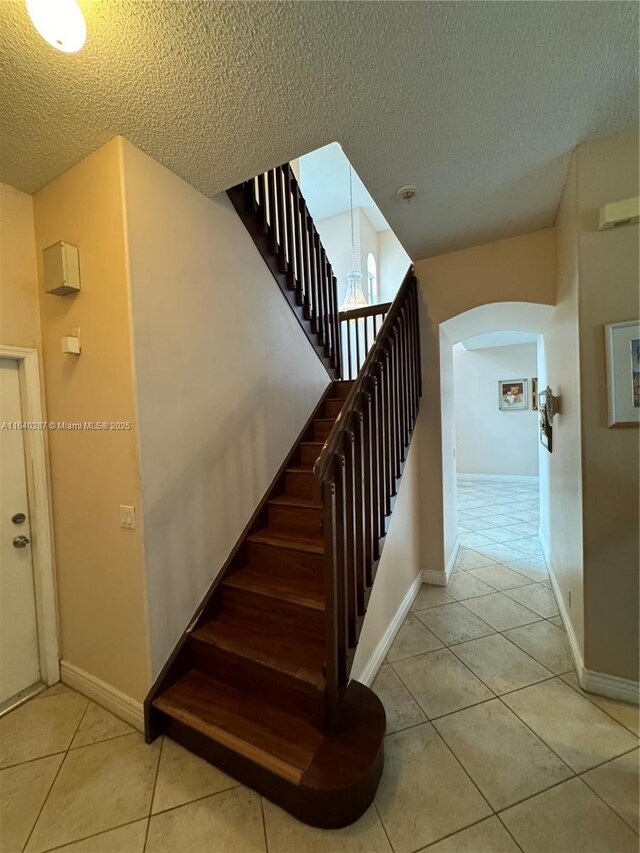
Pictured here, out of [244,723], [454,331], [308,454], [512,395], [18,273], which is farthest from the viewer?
[512,395]

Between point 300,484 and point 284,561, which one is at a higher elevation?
point 300,484

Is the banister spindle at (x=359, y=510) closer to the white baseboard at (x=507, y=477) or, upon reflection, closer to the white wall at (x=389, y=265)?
the white wall at (x=389, y=265)

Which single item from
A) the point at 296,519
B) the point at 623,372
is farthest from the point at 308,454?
the point at 623,372

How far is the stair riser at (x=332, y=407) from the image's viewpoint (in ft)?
→ 10.8

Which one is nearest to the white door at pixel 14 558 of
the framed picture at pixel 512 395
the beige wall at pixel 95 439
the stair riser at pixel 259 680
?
the beige wall at pixel 95 439

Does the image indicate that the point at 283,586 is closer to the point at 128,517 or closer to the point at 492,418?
the point at 128,517

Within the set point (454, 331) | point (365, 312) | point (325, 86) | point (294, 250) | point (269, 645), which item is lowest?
point (269, 645)

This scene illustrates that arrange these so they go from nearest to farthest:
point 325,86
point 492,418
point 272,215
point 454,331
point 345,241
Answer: point 325,86 → point 272,215 → point 454,331 → point 345,241 → point 492,418

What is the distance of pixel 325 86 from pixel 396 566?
265 cm

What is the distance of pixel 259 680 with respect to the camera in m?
1.70

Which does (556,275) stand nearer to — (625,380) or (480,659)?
(625,380)

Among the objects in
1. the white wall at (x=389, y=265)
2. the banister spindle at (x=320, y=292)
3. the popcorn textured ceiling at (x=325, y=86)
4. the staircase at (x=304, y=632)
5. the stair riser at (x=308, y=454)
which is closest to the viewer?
the popcorn textured ceiling at (x=325, y=86)

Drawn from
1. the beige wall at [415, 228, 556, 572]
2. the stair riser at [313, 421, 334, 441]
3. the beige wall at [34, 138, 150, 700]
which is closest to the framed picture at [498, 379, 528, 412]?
the beige wall at [415, 228, 556, 572]

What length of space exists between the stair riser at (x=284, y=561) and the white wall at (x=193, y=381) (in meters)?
0.18
